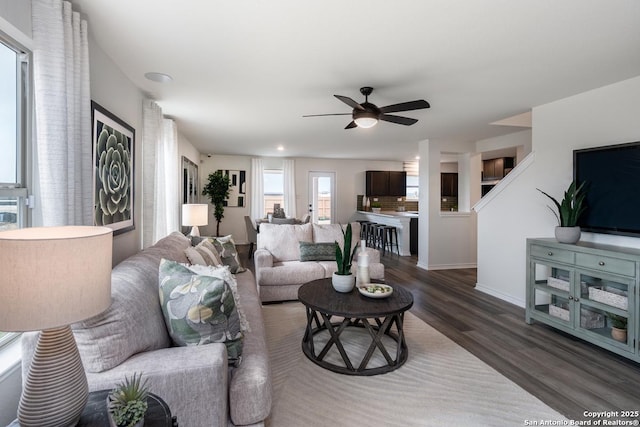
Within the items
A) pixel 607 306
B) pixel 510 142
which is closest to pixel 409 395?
pixel 607 306

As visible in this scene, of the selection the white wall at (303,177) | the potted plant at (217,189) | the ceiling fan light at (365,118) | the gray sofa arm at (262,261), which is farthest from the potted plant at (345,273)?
the white wall at (303,177)

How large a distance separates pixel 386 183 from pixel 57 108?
8277 millimetres

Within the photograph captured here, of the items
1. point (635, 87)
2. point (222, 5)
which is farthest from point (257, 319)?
point (635, 87)

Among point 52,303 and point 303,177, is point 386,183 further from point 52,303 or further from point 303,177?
point 52,303

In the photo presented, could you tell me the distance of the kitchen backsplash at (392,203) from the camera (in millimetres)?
9367

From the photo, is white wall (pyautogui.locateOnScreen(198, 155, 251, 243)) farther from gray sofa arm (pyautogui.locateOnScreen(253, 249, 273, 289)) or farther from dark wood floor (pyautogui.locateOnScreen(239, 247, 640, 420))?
dark wood floor (pyautogui.locateOnScreen(239, 247, 640, 420))

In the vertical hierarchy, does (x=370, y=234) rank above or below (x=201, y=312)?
below

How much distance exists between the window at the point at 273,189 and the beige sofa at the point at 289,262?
4.34 m

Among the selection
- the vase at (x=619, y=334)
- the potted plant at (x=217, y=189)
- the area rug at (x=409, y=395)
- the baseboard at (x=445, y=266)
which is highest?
the potted plant at (x=217, y=189)

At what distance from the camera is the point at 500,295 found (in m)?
4.17

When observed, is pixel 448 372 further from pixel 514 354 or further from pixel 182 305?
pixel 182 305

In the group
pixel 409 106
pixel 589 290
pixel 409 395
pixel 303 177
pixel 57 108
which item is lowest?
pixel 409 395

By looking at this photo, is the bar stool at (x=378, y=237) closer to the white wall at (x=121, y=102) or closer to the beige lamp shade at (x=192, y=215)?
the beige lamp shade at (x=192, y=215)

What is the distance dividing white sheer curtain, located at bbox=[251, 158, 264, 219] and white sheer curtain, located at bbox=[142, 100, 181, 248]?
3.88 metres
